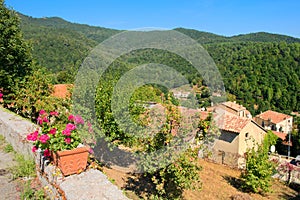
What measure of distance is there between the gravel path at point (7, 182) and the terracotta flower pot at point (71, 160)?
22.9 inches

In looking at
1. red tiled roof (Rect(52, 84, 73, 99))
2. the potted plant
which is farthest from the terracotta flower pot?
red tiled roof (Rect(52, 84, 73, 99))

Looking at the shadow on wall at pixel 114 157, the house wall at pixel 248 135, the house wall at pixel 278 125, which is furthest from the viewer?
the house wall at pixel 278 125

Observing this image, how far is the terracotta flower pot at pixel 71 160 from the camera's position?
2.51 meters

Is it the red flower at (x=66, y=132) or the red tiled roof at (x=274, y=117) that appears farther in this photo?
the red tiled roof at (x=274, y=117)

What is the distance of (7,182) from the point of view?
2961mm

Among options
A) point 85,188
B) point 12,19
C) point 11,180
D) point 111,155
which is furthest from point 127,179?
point 12,19

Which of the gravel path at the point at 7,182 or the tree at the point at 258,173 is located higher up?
the gravel path at the point at 7,182

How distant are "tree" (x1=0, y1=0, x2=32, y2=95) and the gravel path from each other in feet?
19.3

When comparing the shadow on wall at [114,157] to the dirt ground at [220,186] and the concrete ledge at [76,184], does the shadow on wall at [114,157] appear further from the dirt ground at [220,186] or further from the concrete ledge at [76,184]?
the concrete ledge at [76,184]

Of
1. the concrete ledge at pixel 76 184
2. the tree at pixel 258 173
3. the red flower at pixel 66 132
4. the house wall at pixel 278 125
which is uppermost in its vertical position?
the red flower at pixel 66 132

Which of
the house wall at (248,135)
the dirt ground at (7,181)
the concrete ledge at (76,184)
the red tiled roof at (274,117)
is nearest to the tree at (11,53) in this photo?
the dirt ground at (7,181)

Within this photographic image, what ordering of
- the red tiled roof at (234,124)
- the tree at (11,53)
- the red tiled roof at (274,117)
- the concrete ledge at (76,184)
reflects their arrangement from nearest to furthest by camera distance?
the concrete ledge at (76,184)
the tree at (11,53)
the red tiled roof at (234,124)
the red tiled roof at (274,117)

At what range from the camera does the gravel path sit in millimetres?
2643

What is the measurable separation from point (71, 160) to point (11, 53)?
28.3 feet
